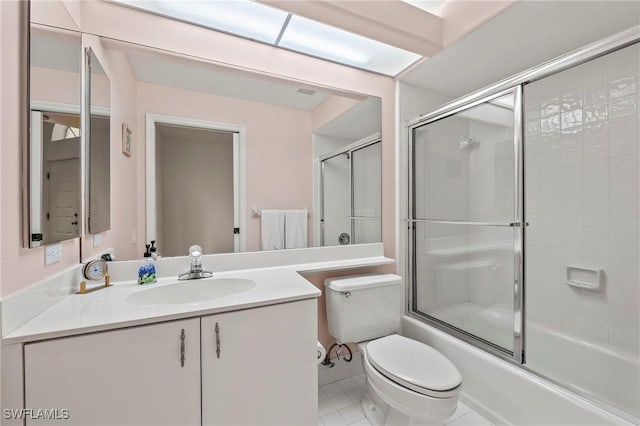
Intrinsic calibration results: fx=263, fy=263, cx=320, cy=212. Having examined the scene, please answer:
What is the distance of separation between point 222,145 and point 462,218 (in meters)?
1.84

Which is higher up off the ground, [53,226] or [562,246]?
[53,226]

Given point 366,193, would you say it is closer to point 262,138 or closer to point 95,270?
point 262,138

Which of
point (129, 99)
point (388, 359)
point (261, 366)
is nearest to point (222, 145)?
point (129, 99)

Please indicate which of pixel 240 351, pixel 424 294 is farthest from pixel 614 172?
pixel 240 351

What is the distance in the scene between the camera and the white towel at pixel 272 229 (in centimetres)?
160

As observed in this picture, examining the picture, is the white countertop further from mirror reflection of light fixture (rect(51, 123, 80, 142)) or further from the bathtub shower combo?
the bathtub shower combo

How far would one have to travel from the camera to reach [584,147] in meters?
1.75

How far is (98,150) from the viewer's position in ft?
3.99

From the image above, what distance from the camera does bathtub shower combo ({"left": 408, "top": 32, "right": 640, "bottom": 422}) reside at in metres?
1.51

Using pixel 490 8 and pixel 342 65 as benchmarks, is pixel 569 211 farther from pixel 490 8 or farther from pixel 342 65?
pixel 342 65

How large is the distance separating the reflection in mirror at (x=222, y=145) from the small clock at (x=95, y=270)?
6.2 inches

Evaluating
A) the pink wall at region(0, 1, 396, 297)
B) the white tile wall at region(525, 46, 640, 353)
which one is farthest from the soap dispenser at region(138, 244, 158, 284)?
the white tile wall at region(525, 46, 640, 353)

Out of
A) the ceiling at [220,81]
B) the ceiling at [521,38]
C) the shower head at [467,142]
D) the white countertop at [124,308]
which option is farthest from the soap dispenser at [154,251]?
the shower head at [467,142]

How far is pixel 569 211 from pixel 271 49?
225 centimetres
